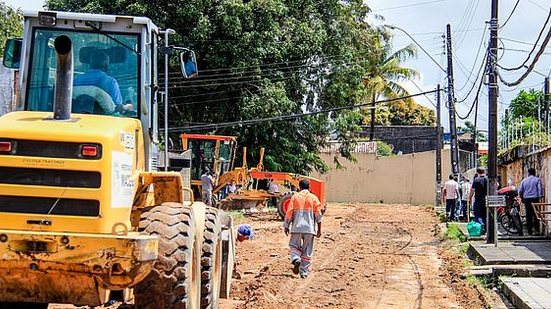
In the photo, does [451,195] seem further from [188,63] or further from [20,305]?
[20,305]

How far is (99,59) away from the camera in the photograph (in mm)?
7633

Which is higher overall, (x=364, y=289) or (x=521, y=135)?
(x=521, y=135)

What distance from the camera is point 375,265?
1639 cm

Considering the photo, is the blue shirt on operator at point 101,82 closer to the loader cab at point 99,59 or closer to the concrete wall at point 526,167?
the loader cab at point 99,59

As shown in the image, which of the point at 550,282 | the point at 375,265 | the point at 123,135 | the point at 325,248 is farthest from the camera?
the point at 325,248

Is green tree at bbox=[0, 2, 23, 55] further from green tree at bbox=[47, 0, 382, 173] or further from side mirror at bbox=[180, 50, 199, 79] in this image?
side mirror at bbox=[180, 50, 199, 79]

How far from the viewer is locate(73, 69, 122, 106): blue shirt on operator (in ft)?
24.5

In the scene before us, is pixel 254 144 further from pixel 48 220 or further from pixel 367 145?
pixel 48 220

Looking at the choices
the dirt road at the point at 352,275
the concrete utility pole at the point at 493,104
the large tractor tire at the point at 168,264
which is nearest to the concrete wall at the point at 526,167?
→ the concrete utility pole at the point at 493,104

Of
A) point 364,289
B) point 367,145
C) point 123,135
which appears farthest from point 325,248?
point 367,145

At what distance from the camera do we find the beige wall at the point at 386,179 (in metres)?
51.2

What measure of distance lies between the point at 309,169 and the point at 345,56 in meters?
5.61

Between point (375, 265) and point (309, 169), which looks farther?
point (309, 169)

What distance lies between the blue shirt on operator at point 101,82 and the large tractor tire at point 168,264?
1388mm
